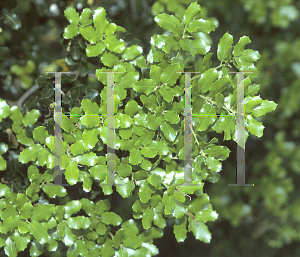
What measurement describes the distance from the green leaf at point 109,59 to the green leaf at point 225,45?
280 mm

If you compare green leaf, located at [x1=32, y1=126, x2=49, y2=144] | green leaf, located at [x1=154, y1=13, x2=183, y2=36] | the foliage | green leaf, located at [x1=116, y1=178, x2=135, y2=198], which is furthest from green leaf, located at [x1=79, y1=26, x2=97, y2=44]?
green leaf, located at [x1=116, y1=178, x2=135, y2=198]

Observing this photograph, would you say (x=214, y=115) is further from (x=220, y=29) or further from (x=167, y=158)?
(x=220, y=29)

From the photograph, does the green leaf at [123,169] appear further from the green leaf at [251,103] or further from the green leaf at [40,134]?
the green leaf at [251,103]

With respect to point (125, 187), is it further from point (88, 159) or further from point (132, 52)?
point (132, 52)

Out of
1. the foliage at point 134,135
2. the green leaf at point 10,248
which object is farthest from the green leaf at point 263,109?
the green leaf at point 10,248

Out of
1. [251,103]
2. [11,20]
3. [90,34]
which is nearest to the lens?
[251,103]

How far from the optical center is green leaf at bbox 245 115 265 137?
74 centimetres

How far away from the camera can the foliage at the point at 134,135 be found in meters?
0.76

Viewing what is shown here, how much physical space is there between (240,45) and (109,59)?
0.35 meters

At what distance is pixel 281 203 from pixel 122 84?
4.48 ft

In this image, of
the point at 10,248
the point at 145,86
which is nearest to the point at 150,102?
the point at 145,86

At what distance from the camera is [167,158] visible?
0.81 m

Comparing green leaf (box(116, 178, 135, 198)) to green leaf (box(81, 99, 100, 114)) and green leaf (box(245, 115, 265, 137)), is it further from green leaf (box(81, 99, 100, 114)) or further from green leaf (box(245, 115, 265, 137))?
green leaf (box(245, 115, 265, 137))

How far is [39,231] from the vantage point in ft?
2.56
